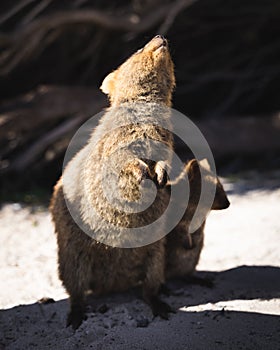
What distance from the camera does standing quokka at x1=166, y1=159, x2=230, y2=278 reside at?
4188 millimetres

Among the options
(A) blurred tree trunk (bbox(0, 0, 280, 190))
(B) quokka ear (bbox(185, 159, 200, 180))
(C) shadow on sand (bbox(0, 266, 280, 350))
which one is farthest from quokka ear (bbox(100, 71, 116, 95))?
(A) blurred tree trunk (bbox(0, 0, 280, 190))

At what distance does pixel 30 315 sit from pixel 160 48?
2.17 m

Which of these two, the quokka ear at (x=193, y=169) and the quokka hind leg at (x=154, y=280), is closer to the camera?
the quokka hind leg at (x=154, y=280)

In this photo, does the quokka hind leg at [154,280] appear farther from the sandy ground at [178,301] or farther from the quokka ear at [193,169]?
the quokka ear at [193,169]

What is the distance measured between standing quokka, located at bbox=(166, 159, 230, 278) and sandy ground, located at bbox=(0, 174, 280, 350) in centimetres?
17

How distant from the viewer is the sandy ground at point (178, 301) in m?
3.38

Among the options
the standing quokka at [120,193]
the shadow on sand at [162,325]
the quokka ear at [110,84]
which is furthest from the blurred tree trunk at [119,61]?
the shadow on sand at [162,325]

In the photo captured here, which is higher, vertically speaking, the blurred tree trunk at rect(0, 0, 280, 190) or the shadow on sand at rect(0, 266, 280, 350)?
the blurred tree trunk at rect(0, 0, 280, 190)

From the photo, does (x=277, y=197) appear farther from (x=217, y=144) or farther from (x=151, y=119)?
(x=151, y=119)

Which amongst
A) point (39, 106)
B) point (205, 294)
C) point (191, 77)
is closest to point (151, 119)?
point (205, 294)

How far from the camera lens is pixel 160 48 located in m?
4.04

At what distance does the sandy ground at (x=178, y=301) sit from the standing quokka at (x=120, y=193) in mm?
169

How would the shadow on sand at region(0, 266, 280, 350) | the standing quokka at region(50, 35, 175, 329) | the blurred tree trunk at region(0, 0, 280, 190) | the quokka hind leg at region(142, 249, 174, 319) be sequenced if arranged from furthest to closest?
the blurred tree trunk at region(0, 0, 280, 190), the quokka hind leg at region(142, 249, 174, 319), the standing quokka at region(50, 35, 175, 329), the shadow on sand at region(0, 266, 280, 350)

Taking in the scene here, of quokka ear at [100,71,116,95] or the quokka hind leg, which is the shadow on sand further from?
quokka ear at [100,71,116,95]
